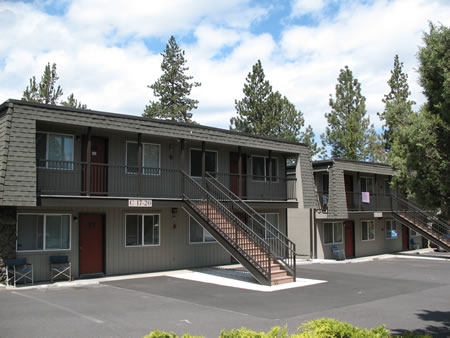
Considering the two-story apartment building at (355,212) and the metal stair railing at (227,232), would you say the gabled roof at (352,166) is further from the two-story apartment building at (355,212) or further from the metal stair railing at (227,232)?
the metal stair railing at (227,232)

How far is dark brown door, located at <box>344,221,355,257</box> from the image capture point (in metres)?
27.6

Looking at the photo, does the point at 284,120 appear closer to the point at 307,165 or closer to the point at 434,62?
the point at 307,165

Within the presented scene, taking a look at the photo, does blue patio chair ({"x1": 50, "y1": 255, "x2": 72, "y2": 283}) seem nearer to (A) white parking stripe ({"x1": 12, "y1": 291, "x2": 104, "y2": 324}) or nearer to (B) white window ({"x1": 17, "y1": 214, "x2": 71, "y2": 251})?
(B) white window ({"x1": 17, "y1": 214, "x2": 71, "y2": 251})

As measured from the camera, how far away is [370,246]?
96.0ft

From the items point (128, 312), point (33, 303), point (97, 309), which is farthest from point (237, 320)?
point (33, 303)

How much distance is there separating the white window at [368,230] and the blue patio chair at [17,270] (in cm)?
2031

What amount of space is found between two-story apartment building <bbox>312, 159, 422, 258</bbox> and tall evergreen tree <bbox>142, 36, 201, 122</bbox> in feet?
70.6

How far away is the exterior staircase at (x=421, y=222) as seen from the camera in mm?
27547

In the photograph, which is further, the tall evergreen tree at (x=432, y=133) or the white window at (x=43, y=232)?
the white window at (x=43, y=232)

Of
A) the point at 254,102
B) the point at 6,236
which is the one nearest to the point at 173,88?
the point at 254,102

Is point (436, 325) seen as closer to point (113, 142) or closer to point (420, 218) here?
point (113, 142)

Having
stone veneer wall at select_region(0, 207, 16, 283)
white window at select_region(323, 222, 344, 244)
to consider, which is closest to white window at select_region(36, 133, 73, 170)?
stone veneer wall at select_region(0, 207, 16, 283)

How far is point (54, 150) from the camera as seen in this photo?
16.1m

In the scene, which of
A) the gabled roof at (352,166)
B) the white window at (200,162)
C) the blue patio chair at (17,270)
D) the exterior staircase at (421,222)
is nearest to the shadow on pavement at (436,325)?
the white window at (200,162)
